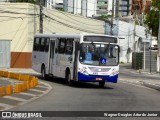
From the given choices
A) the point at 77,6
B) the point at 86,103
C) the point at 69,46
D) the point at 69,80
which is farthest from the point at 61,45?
the point at 77,6

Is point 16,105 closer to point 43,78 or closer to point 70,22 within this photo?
point 43,78

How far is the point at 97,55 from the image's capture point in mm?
25156

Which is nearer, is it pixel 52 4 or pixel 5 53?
pixel 5 53

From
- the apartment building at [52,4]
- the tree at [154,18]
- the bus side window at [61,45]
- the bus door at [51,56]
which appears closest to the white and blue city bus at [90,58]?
the bus side window at [61,45]

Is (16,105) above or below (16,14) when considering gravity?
below

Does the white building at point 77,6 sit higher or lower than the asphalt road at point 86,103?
higher

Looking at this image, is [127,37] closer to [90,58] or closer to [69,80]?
[69,80]

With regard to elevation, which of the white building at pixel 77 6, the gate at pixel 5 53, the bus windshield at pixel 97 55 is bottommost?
the gate at pixel 5 53

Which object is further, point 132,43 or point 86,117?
point 132,43

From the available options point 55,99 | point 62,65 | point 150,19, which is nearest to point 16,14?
point 150,19

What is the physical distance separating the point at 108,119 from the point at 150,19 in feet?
151

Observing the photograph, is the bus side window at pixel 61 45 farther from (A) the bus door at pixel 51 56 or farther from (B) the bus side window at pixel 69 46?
(A) the bus door at pixel 51 56

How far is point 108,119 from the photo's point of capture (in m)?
12.8

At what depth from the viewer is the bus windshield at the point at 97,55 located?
82.5 ft
